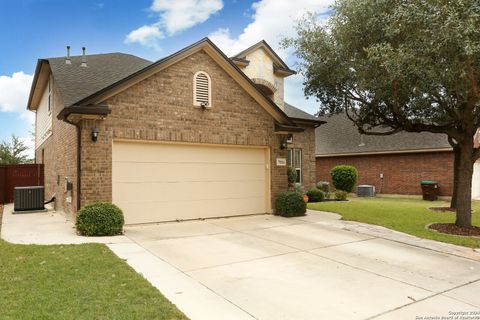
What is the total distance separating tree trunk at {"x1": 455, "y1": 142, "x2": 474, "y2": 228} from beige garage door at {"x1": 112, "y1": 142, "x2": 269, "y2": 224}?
5.74m

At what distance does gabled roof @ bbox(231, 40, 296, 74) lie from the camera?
17.1 meters

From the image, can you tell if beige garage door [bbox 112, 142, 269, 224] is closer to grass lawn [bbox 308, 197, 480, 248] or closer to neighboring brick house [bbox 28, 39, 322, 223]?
neighboring brick house [bbox 28, 39, 322, 223]

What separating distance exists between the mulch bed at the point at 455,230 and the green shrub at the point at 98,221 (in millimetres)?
8518

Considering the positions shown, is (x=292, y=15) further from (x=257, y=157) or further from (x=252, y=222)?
(x=252, y=222)

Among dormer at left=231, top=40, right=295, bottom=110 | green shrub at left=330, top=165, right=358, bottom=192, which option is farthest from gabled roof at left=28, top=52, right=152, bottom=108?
green shrub at left=330, top=165, right=358, bottom=192

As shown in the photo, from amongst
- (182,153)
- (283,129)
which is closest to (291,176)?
(283,129)

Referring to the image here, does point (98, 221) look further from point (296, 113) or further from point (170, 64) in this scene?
point (296, 113)

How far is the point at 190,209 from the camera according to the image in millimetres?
10750

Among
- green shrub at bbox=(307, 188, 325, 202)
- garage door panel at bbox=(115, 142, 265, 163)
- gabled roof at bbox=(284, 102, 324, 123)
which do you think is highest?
gabled roof at bbox=(284, 102, 324, 123)

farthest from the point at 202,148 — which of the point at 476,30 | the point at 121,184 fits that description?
the point at 476,30

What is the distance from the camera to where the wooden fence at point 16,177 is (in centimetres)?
1606

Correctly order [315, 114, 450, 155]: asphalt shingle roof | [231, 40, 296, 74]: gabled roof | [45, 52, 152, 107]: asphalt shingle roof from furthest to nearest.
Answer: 1. [315, 114, 450, 155]: asphalt shingle roof
2. [231, 40, 296, 74]: gabled roof
3. [45, 52, 152, 107]: asphalt shingle roof

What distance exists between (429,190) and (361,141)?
6082 millimetres

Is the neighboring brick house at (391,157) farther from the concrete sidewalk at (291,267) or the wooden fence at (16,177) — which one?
the wooden fence at (16,177)
